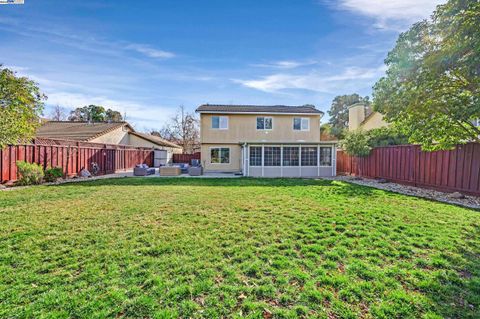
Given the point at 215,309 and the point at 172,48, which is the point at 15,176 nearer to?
the point at 172,48

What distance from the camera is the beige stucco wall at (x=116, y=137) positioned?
23781mm

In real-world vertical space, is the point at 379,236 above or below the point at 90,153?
below

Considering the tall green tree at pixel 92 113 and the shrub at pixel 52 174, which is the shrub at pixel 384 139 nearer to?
the shrub at pixel 52 174

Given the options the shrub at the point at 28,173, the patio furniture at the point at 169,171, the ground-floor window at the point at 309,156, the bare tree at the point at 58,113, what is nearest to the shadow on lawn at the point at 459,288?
the ground-floor window at the point at 309,156

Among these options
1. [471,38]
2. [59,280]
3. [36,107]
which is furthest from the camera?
[36,107]

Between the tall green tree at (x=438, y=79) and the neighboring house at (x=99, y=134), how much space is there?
22.6 m

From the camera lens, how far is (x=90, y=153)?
16.3 m

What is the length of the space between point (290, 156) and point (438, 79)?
9.51 m

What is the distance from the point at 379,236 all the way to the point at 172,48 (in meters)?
13.4

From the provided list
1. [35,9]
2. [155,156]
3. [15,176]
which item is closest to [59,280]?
[35,9]

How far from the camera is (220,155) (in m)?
19.6

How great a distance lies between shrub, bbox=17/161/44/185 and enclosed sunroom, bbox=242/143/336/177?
11491 millimetres

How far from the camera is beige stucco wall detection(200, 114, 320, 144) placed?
1939 centimetres

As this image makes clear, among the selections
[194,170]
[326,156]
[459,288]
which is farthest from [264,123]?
[459,288]
